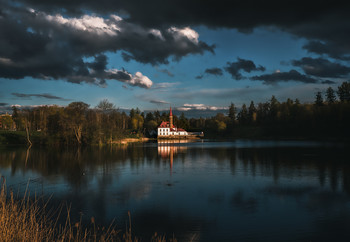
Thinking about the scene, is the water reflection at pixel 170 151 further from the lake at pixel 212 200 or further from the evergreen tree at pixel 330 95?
the evergreen tree at pixel 330 95

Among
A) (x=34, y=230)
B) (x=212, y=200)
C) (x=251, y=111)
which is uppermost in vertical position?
(x=251, y=111)

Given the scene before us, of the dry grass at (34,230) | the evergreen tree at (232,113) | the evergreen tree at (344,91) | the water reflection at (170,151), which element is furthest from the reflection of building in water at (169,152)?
the evergreen tree at (232,113)

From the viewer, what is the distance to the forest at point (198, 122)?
67.9 m

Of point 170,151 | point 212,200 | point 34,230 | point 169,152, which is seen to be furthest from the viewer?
point 170,151

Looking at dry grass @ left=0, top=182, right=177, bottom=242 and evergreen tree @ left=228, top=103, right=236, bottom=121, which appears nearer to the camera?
dry grass @ left=0, top=182, right=177, bottom=242

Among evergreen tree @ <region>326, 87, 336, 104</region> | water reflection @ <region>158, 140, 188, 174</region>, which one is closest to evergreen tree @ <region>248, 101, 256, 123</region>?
evergreen tree @ <region>326, 87, 336, 104</region>

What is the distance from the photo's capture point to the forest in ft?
223

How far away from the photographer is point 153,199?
50.6ft

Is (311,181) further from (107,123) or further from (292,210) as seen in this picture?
(107,123)

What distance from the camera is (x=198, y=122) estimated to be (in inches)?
7534

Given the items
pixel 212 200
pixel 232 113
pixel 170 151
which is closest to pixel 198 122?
pixel 232 113

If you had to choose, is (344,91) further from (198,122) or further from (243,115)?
(198,122)

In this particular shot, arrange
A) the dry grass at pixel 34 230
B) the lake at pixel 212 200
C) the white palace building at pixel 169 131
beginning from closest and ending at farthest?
the dry grass at pixel 34 230
the lake at pixel 212 200
the white palace building at pixel 169 131

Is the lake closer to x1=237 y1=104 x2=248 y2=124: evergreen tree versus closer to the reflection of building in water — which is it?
the reflection of building in water
